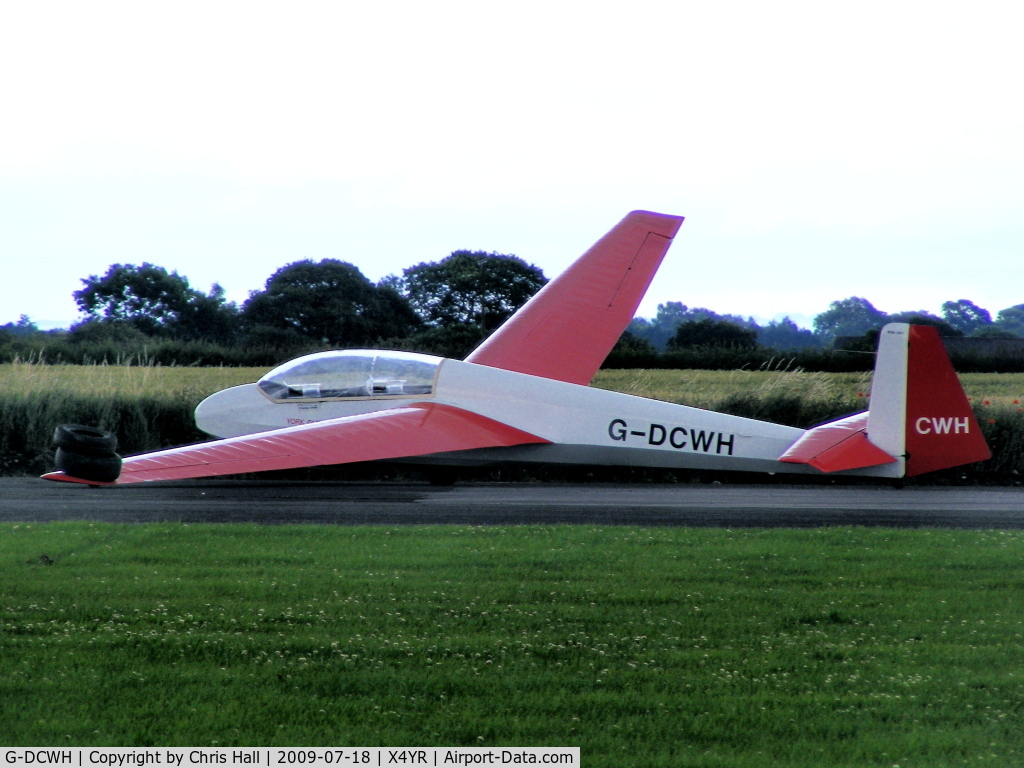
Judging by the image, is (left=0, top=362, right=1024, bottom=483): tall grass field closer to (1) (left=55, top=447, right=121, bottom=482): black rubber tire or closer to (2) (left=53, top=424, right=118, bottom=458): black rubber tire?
(2) (left=53, top=424, right=118, bottom=458): black rubber tire

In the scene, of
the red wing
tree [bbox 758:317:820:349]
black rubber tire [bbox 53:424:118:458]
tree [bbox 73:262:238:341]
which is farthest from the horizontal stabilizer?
tree [bbox 73:262:238:341]

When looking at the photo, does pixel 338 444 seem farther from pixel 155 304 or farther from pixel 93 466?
pixel 155 304

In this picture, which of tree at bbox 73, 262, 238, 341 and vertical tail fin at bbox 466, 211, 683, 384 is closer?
vertical tail fin at bbox 466, 211, 683, 384

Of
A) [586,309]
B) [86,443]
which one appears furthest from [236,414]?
[586,309]

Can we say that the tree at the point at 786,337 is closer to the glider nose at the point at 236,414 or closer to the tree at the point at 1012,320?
the tree at the point at 1012,320

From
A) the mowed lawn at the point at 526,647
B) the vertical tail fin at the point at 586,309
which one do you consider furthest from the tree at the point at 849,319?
the mowed lawn at the point at 526,647

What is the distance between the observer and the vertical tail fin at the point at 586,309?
55.6ft

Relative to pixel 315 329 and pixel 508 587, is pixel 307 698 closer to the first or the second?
pixel 508 587

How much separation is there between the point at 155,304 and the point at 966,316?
21.9 m

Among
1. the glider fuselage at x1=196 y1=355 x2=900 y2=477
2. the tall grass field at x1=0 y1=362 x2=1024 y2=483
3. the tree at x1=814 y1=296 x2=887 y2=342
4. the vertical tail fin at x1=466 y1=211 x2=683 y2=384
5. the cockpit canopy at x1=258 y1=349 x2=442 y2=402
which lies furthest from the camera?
the tree at x1=814 y1=296 x2=887 y2=342

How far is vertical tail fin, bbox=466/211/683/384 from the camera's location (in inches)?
667

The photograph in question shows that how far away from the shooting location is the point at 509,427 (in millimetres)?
13711

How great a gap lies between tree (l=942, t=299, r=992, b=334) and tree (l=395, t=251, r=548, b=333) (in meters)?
11.2

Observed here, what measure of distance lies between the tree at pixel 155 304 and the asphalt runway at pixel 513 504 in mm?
12754
